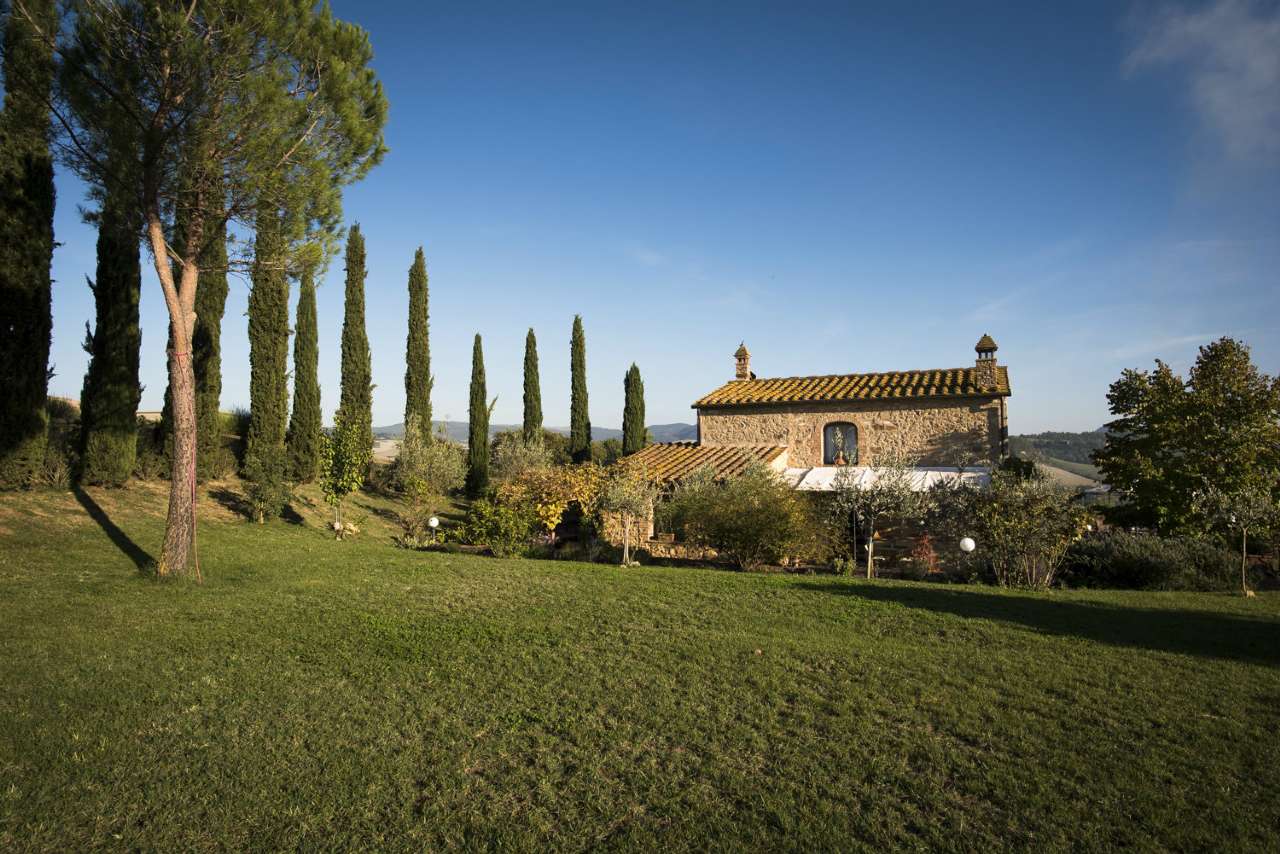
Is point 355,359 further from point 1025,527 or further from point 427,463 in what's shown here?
point 1025,527

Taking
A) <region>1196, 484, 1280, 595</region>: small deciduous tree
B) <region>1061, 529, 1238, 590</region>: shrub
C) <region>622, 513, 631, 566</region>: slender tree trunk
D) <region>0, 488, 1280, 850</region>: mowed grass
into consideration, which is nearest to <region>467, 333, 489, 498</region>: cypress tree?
<region>622, 513, 631, 566</region>: slender tree trunk

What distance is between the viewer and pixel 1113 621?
9.69m

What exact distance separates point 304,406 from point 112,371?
7410mm

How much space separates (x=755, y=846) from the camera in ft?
12.7

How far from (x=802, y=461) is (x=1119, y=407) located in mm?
9779

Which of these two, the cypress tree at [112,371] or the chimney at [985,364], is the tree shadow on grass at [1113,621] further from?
the cypress tree at [112,371]

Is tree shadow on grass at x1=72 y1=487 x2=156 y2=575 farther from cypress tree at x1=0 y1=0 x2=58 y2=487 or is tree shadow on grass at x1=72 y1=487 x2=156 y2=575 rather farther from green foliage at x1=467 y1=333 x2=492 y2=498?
green foliage at x1=467 y1=333 x2=492 y2=498

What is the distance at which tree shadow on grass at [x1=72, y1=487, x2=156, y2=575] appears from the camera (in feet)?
38.2

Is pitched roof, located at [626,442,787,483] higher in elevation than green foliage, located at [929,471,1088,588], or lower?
higher

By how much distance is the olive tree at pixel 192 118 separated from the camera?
35.3 feet

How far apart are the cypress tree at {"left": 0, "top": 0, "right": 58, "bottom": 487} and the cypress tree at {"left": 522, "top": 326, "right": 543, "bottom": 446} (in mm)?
21306

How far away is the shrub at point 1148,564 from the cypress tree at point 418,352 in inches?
930

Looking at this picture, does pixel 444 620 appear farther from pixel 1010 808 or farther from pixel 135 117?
pixel 135 117

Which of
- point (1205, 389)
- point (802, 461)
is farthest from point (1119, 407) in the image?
point (802, 461)
